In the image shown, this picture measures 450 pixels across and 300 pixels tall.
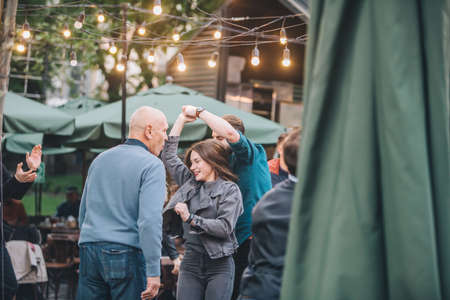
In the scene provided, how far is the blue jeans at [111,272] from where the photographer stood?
3.63 meters

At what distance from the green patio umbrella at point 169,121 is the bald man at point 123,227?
4.24 meters

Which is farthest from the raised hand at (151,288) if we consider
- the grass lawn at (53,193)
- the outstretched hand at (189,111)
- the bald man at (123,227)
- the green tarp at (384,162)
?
the grass lawn at (53,193)

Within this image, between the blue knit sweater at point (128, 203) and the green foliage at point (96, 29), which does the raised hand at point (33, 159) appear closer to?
the blue knit sweater at point (128, 203)

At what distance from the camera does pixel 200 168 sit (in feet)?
15.3

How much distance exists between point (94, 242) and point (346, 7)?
101 inches

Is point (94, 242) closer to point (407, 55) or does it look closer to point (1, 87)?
point (1, 87)

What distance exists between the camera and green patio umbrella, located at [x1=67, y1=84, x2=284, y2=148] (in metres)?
8.20

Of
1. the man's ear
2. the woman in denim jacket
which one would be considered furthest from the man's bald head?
the woman in denim jacket

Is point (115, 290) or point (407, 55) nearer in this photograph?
point (407, 55)

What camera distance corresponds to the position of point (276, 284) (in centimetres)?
274

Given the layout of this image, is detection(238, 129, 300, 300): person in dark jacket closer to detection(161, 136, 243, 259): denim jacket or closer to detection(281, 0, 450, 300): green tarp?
detection(281, 0, 450, 300): green tarp

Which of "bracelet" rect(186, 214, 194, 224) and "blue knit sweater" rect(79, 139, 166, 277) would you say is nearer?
"blue knit sweater" rect(79, 139, 166, 277)

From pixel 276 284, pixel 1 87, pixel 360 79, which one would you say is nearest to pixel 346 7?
pixel 360 79

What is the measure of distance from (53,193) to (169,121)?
70.2ft
